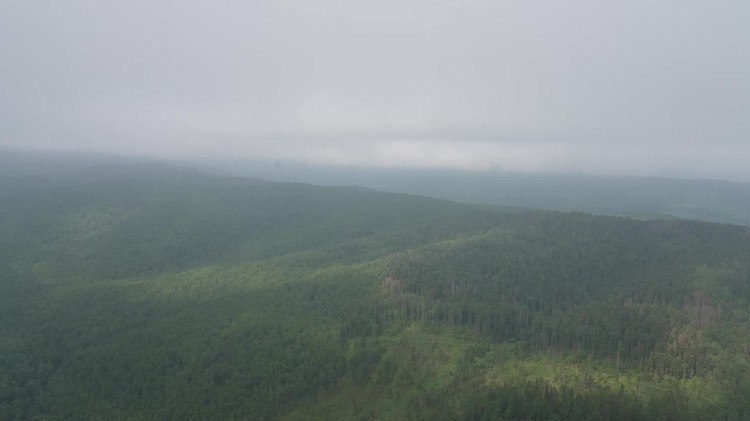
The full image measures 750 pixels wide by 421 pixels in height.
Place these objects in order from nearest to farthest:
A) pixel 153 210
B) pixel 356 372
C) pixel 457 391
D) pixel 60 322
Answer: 1. pixel 457 391
2. pixel 356 372
3. pixel 60 322
4. pixel 153 210

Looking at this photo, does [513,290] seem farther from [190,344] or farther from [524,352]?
[190,344]

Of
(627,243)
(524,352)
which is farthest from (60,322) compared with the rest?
(627,243)

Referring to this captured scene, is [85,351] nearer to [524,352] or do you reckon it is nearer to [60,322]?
[60,322]

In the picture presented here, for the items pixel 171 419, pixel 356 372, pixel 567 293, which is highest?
pixel 567 293

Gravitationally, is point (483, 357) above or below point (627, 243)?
below

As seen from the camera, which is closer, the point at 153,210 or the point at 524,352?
the point at 524,352

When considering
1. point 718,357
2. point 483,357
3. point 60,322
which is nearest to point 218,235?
point 60,322

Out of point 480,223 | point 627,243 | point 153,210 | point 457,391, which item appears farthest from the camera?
point 153,210
